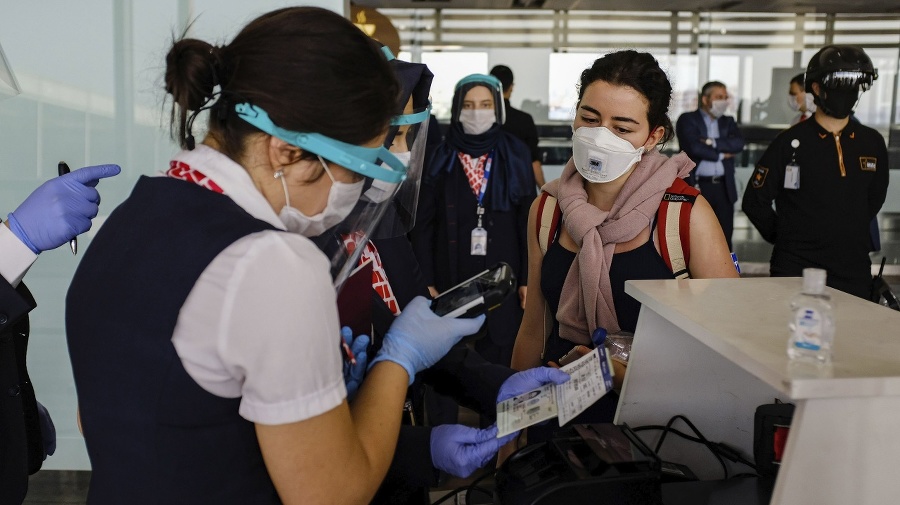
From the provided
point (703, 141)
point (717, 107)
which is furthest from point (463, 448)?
point (717, 107)

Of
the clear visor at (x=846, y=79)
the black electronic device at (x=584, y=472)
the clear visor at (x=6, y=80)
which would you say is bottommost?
the black electronic device at (x=584, y=472)

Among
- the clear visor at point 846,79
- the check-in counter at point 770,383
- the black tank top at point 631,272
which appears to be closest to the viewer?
the check-in counter at point 770,383

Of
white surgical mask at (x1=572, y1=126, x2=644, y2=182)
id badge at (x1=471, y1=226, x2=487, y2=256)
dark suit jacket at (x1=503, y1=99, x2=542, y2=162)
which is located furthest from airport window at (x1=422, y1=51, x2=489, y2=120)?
white surgical mask at (x1=572, y1=126, x2=644, y2=182)

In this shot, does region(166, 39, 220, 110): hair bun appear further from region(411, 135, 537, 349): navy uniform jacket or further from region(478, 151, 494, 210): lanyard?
region(478, 151, 494, 210): lanyard

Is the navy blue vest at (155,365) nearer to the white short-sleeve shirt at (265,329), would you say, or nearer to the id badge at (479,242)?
the white short-sleeve shirt at (265,329)

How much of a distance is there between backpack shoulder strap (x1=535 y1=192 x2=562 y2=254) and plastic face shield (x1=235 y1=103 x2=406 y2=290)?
74cm

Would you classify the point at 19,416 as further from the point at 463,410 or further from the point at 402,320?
the point at 463,410

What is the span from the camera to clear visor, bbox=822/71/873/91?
126 inches

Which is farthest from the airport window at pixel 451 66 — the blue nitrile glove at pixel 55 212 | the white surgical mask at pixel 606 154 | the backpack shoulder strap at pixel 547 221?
the blue nitrile glove at pixel 55 212

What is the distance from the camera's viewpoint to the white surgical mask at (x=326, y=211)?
3.81 ft

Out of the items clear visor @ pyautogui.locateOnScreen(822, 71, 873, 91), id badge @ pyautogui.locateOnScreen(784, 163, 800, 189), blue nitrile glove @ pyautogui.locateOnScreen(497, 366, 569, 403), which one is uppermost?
clear visor @ pyautogui.locateOnScreen(822, 71, 873, 91)

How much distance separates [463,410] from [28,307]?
2.91 meters

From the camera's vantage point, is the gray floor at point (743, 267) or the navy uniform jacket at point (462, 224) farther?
the navy uniform jacket at point (462, 224)

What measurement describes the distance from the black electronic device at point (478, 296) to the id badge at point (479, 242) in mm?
2178
